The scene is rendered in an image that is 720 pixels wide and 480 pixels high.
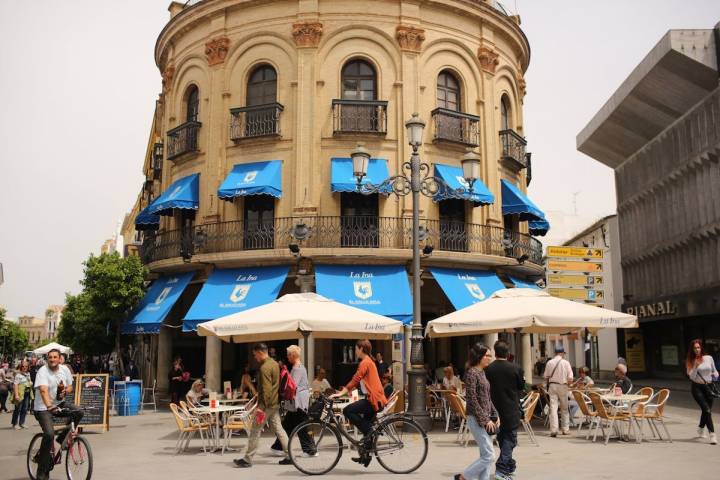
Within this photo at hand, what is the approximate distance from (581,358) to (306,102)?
40.8 m

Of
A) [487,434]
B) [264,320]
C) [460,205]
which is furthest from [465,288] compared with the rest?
[487,434]

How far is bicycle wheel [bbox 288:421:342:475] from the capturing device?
396 inches

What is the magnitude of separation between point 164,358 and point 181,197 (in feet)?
18.5

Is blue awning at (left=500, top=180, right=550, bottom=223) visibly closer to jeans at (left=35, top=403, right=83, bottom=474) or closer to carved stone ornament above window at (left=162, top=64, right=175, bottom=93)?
carved stone ornament above window at (left=162, top=64, right=175, bottom=93)

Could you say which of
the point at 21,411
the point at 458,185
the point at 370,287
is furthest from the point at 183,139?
the point at 21,411

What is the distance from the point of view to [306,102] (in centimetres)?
2216

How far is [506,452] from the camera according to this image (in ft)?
28.3

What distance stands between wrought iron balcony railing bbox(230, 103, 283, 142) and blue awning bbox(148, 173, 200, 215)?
2132 millimetres

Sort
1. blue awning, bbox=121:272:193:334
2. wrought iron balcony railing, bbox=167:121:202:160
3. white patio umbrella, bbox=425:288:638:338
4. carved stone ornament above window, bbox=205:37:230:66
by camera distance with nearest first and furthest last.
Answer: white patio umbrella, bbox=425:288:638:338 < blue awning, bbox=121:272:193:334 < carved stone ornament above window, bbox=205:37:230:66 < wrought iron balcony railing, bbox=167:121:202:160

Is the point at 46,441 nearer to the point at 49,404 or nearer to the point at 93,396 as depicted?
the point at 49,404

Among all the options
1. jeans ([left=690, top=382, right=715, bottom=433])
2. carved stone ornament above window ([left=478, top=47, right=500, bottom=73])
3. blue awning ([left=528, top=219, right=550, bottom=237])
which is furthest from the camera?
blue awning ([left=528, top=219, right=550, bottom=237])

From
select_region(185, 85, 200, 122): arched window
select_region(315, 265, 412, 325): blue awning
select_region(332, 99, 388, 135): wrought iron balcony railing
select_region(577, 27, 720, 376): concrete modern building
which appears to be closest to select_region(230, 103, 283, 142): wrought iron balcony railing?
select_region(332, 99, 388, 135): wrought iron balcony railing

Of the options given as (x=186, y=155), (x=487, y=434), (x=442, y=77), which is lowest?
(x=487, y=434)

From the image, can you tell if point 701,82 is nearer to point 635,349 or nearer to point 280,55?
point 635,349
